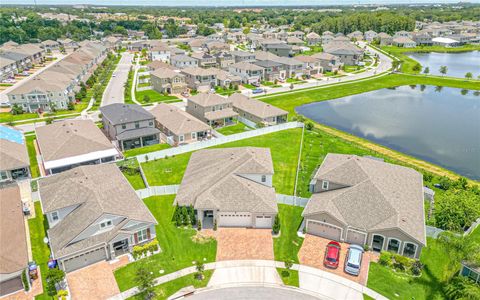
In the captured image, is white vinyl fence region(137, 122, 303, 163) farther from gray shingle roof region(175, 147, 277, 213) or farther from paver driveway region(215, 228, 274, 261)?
paver driveway region(215, 228, 274, 261)

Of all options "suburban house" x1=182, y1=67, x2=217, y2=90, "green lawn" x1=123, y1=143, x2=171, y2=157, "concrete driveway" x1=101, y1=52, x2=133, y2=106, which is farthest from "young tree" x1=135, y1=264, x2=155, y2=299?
"suburban house" x1=182, y1=67, x2=217, y2=90

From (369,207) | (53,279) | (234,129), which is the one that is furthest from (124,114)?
(369,207)

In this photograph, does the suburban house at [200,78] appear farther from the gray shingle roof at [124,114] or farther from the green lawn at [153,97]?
the gray shingle roof at [124,114]

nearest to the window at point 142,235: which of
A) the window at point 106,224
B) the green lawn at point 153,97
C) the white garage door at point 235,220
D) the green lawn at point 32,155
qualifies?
the window at point 106,224

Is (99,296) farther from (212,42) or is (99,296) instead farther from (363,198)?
(212,42)

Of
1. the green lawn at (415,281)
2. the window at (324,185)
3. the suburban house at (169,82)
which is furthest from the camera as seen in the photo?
the suburban house at (169,82)

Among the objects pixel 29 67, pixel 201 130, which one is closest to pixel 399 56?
pixel 201 130
